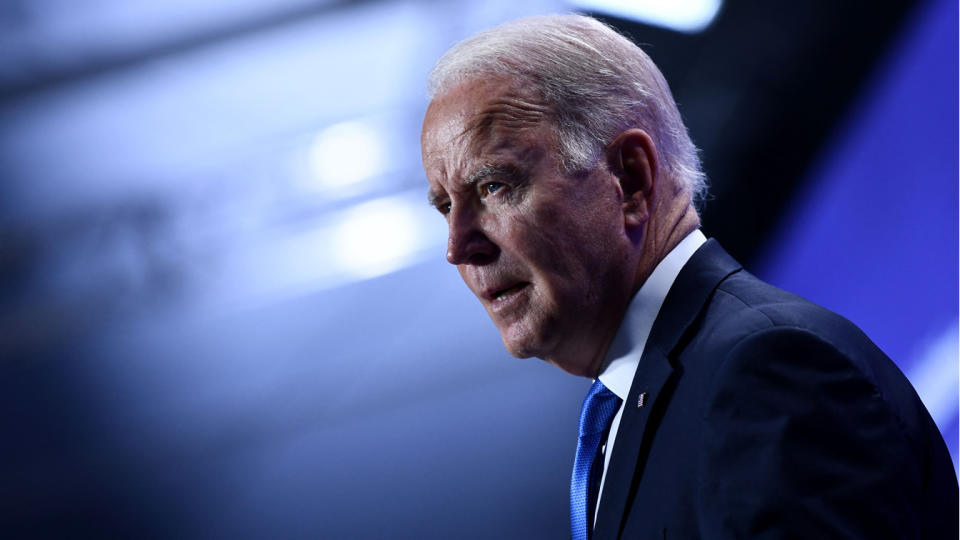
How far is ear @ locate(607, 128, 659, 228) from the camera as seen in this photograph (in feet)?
3.99

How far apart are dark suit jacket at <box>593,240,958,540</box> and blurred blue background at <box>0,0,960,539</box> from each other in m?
1.37

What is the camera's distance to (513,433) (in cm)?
254

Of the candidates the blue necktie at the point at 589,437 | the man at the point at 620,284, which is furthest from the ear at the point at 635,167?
the blue necktie at the point at 589,437

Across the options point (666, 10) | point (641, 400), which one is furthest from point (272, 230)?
point (641, 400)

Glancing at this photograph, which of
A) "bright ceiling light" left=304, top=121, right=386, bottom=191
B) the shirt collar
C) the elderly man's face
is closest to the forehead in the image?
the elderly man's face

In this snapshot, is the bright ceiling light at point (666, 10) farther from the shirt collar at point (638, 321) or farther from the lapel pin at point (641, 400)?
the lapel pin at point (641, 400)

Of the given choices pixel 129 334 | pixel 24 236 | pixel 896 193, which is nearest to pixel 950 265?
pixel 896 193

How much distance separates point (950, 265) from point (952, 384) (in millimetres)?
275

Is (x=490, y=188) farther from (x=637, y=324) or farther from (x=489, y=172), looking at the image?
(x=637, y=324)

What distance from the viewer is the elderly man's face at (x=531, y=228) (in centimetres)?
119

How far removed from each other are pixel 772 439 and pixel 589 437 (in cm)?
A: 46

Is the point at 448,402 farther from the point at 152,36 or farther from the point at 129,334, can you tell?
the point at 152,36

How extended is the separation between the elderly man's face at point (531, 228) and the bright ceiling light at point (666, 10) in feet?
3.92

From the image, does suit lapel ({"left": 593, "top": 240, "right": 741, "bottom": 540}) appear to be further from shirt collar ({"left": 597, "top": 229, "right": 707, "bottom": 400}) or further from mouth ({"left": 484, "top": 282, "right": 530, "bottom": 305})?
mouth ({"left": 484, "top": 282, "right": 530, "bottom": 305})
